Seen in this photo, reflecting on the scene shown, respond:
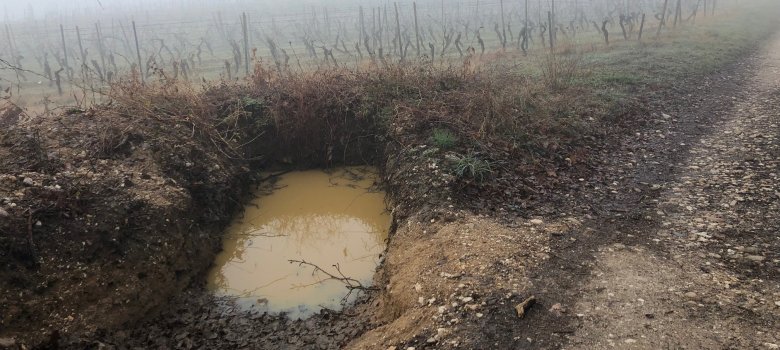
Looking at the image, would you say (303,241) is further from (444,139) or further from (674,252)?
(674,252)

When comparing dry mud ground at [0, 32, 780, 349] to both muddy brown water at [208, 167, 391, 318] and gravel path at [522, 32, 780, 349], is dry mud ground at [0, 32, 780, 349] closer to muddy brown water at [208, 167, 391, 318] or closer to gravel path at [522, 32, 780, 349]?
gravel path at [522, 32, 780, 349]

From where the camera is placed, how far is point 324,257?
664 centimetres

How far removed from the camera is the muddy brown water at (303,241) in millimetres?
5887

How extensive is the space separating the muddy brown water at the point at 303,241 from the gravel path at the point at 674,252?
2567 millimetres

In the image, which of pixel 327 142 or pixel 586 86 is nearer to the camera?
pixel 327 142

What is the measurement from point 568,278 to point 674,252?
1254 mm

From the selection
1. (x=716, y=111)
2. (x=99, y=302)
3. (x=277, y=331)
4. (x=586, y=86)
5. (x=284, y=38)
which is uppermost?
(x=284, y=38)

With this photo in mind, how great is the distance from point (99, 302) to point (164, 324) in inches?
26.6

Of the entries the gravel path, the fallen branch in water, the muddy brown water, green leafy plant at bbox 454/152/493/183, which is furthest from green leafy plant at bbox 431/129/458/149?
the fallen branch in water

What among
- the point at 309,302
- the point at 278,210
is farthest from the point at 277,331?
the point at 278,210

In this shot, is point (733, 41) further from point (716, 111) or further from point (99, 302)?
point (99, 302)

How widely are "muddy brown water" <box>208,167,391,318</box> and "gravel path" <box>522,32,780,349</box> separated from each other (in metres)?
2.57

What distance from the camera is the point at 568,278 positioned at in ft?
15.3

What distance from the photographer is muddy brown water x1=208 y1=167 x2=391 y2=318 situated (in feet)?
19.3
